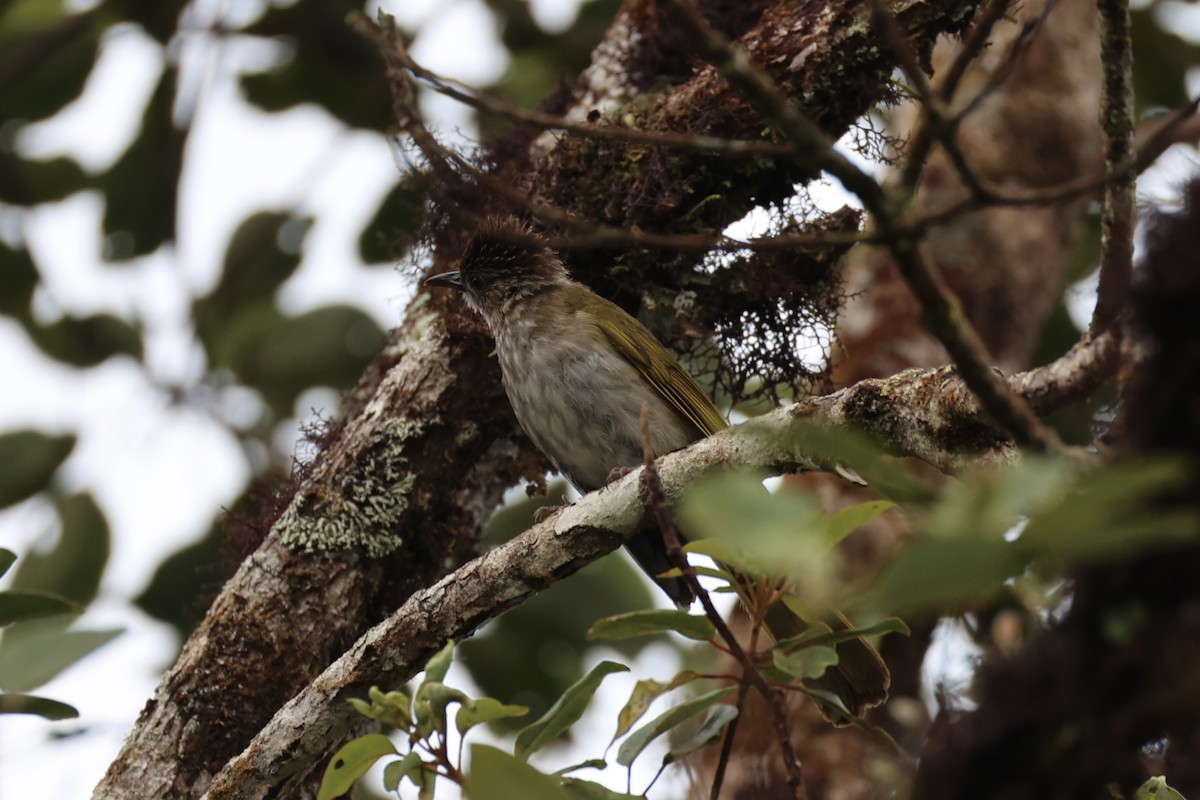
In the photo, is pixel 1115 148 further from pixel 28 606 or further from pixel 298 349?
pixel 298 349

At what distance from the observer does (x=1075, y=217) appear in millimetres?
6371

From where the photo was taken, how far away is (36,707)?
2602mm

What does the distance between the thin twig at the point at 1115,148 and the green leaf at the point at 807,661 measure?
70cm

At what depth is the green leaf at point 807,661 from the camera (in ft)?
6.96

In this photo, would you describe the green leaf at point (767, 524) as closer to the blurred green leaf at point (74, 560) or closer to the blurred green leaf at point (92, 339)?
the blurred green leaf at point (74, 560)

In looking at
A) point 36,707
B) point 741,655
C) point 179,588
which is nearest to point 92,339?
point 179,588

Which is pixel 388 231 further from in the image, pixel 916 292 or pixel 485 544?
pixel 916 292

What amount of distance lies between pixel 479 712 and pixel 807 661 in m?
0.54

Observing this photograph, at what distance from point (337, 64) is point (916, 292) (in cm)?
437

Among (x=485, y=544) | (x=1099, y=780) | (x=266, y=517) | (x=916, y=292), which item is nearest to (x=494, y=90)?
(x=485, y=544)

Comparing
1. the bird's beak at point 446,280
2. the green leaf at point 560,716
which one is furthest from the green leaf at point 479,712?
the bird's beak at point 446,280

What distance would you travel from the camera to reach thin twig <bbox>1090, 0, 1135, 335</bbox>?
216 cm

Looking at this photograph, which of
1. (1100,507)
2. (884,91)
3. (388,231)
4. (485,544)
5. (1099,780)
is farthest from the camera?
(388,231)

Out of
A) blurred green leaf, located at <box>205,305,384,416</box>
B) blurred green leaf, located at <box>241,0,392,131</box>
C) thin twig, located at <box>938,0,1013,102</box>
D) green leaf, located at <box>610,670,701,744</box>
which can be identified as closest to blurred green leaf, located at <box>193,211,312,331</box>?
blurred green leaf, located at <box>205,305,384,416</box>
